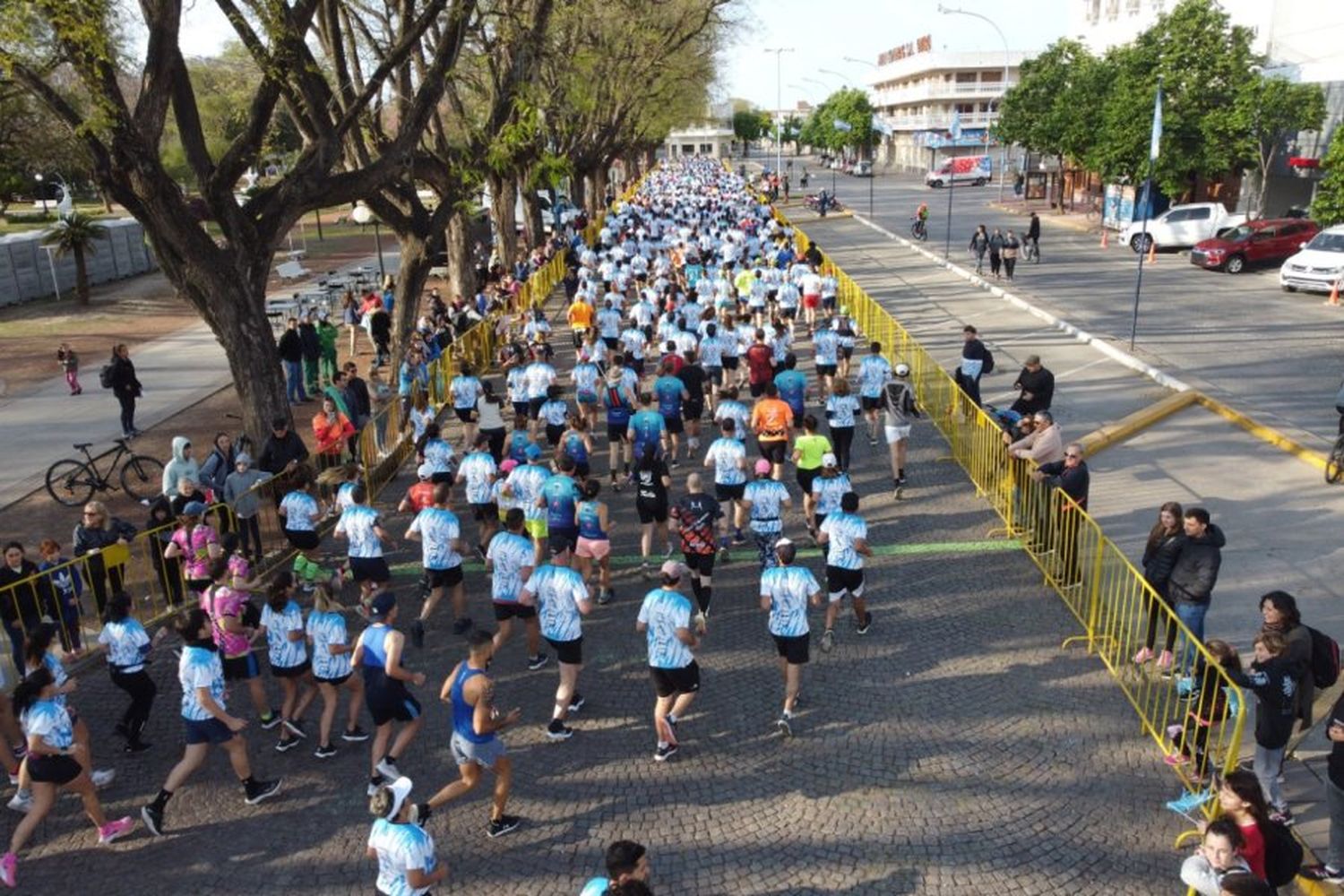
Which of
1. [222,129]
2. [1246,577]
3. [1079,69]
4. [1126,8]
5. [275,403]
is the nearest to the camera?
[1246,577]

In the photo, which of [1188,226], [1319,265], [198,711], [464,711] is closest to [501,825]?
[464,711]

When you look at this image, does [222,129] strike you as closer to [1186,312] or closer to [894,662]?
[1186,312]

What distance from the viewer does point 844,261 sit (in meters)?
35.5

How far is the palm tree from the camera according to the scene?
30719mm

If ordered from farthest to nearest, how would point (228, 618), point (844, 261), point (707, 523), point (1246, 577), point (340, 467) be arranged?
point (844, 261) < point (340, 467) < point (1246, 577) < point (707, 523) < point (228, 618)

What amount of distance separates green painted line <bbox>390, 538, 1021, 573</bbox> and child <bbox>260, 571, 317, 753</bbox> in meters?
3.19

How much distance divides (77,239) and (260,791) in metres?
29.8

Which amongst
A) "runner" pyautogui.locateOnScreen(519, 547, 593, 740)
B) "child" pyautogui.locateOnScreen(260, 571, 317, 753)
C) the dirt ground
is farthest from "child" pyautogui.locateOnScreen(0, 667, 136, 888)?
the dirt ground

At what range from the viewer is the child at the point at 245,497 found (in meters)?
10.7

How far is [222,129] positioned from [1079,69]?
46668 millimetres

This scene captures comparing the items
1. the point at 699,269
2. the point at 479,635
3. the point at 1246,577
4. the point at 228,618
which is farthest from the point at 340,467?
the point at 699,269

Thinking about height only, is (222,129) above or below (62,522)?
above

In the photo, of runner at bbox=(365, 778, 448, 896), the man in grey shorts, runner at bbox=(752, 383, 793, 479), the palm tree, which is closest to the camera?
runner at bbox=(365, 778, 448, 896)

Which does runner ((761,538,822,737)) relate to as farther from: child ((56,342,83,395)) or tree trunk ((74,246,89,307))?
tree trunk ((74,246,89,307))
